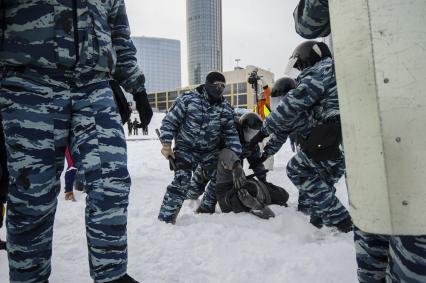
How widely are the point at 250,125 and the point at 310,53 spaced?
54.9 inches

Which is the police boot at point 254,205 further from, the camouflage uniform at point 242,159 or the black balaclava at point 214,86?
the black balaclava at point 214,86

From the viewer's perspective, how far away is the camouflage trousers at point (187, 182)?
3.34 m

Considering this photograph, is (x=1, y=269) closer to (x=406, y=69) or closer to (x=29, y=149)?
(x=29, y=149)

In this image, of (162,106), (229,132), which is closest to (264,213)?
(229,132)

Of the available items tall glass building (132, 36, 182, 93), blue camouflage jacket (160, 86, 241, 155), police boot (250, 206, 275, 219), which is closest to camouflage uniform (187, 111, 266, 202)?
blue camouflage jacket (160, 86, 241, 155)

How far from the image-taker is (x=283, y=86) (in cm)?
432

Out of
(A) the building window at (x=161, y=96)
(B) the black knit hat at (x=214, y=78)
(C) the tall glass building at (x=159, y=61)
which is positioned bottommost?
(B) the black knit hat at (x=214, y=78)

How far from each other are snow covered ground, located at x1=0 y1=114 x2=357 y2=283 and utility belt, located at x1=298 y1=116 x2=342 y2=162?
2.06ft

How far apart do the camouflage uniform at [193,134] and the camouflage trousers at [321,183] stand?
912 mm

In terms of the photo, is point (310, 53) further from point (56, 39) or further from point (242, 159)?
point (56, 39)

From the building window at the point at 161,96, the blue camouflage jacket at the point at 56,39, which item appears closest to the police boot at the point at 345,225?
the blue camouflage jacket at the point at 56,39

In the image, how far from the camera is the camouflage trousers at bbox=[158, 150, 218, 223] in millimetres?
3338

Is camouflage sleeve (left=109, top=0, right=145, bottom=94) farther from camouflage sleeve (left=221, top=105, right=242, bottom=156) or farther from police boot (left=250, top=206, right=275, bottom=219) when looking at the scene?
camouflage sleeve (left=221, top=105, right=242, bottom=156)

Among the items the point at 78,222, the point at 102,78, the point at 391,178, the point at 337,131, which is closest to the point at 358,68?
the point at 391,178
